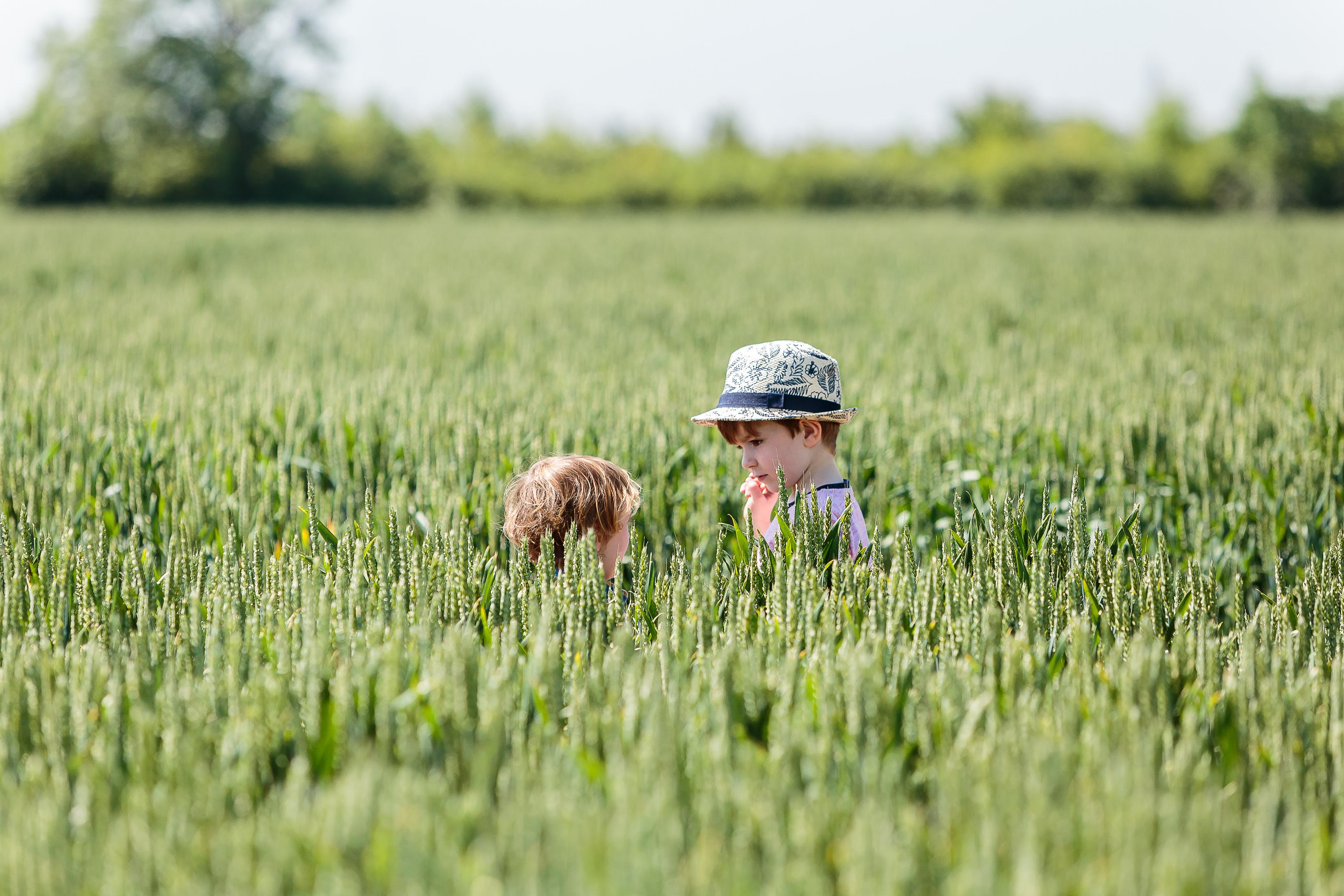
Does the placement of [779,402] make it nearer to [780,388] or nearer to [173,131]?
[780,388]

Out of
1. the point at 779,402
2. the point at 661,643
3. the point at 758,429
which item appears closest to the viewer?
the point at 661,643

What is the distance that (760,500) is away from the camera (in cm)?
310

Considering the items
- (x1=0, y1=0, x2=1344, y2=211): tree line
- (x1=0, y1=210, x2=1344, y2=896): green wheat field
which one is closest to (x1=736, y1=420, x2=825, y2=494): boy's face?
(x1=0, y1=210, x2=1344, y2=896): green wheat field

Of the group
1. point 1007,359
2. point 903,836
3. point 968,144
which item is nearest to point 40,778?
point 903,836

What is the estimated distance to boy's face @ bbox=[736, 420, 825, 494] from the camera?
116 inches

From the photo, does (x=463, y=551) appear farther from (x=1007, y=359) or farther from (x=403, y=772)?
(x=1007, y=359)

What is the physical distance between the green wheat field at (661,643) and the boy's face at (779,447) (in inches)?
15.0

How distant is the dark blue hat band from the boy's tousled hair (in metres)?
0.05

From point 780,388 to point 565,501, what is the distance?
0.69 m

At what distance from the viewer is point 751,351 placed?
2.92m

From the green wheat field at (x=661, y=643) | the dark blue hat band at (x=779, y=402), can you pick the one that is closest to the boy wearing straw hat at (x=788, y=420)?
the dark blue hat band at (x=779, y=402)

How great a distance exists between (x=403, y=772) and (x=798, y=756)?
1.88ft

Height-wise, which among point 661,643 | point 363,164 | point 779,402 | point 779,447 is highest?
point 363,164

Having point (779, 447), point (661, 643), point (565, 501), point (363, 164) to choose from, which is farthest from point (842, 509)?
point (363, 164)
